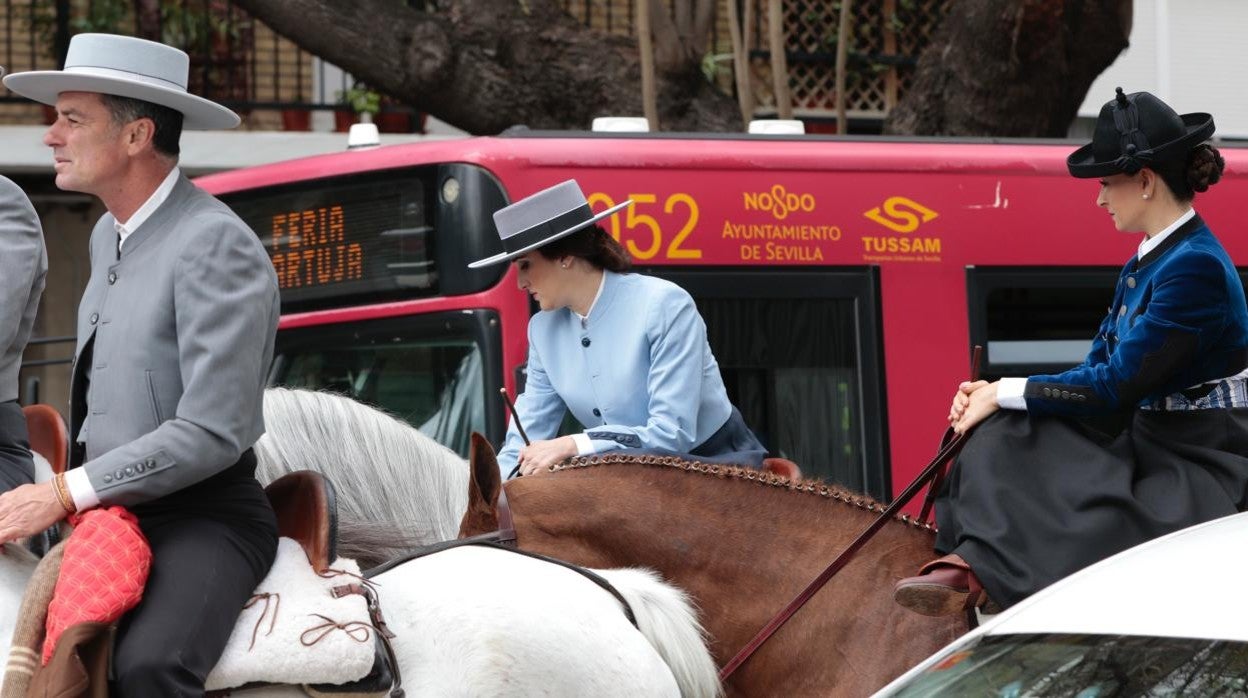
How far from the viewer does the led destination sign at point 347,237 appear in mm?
6156

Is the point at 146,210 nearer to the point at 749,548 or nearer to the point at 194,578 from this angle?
the point at 194,578

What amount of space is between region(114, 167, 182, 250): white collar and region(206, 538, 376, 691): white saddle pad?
0.71 m

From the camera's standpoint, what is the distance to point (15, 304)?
3.47 meters

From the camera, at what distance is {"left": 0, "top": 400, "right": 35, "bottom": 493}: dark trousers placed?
11.6ft

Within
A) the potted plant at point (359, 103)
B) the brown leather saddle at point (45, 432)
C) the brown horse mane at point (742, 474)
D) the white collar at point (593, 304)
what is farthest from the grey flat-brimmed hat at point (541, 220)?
the potted plant at point (359, 103)

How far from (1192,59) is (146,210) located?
51.1 feet

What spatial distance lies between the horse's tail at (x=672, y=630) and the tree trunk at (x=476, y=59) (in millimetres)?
5718

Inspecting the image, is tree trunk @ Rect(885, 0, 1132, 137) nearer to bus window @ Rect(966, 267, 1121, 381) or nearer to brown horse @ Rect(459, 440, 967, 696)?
bus window @ Rect(966, 267, 1121, 381)

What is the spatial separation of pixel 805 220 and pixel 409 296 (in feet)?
4.93

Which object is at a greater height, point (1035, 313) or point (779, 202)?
point (779, 202)

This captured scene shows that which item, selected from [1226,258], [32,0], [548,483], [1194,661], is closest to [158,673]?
[548,483]

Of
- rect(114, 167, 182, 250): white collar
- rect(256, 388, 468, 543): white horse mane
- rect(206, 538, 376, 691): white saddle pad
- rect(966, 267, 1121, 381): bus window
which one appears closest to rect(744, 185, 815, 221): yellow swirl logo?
rect(966, 267, 1121, 381): bus window

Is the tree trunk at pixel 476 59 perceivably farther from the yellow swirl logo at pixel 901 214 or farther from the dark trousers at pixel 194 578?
the dark trousers at pixel 194 578

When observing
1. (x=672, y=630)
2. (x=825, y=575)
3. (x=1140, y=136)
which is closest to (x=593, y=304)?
(x=825, y=575)
